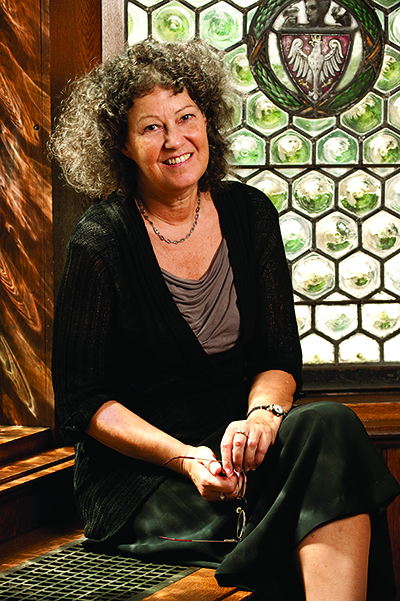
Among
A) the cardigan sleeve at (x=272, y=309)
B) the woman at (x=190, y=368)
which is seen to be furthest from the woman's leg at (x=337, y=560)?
the cardigan sleeve at (x=272, y=309)

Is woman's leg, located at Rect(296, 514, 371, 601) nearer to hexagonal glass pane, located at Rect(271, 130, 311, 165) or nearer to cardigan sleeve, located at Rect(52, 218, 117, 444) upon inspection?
cardigan sleeve, located at Rect(52, 218, 117, 444)

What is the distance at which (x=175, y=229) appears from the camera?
199 centimetres

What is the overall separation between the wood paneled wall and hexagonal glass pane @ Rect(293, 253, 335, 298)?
0.81 meters

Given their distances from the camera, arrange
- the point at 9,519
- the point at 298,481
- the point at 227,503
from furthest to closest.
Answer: the point at 9,519 < the point at 227,503 < the point at 298,481

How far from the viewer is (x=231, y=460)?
1567mm

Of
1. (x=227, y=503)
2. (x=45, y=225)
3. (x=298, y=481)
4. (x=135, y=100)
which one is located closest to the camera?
(x=298, y=481)

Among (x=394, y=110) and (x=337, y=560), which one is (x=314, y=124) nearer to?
(x=394, y=110)

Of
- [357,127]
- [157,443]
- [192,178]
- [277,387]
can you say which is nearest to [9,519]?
[157,443]

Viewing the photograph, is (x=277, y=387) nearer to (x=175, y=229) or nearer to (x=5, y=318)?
(x=175, y=229)

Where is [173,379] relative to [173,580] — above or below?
above

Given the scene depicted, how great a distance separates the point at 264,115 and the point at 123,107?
2.62ft

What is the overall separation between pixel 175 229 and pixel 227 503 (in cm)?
75

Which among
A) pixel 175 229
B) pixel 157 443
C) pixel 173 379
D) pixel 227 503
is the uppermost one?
pixel 175 229

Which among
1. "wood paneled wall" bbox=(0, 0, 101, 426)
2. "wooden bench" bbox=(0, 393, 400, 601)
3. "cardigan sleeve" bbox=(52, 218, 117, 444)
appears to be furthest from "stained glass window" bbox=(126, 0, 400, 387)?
"cardigan sleeve" bbox=(52, 218, 117, 444)
